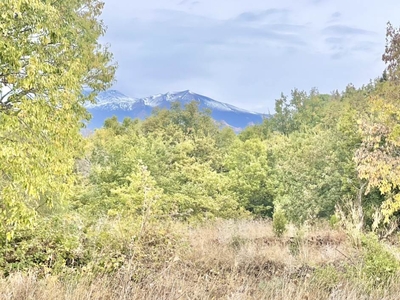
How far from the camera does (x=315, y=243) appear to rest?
7707 millimetres

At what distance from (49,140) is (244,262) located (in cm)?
410

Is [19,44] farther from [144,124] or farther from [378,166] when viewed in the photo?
[144,124]

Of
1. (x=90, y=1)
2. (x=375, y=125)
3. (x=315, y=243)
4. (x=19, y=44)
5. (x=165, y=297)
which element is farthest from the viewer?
(x=90, y=1)

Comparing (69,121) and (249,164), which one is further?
(249,164)

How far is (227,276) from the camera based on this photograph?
3.73m

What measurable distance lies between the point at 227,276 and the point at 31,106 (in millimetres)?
4275

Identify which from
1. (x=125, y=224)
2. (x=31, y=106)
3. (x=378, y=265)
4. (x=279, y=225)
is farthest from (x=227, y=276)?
(x=279, y=225)

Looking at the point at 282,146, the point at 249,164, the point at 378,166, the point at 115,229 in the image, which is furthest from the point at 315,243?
the point at 282,146

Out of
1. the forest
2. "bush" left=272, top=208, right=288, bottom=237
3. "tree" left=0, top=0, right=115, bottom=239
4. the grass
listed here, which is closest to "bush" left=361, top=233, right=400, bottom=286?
the forest

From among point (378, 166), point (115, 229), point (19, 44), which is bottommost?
point (115, 229)

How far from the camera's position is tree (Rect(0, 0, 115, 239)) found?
211 inches

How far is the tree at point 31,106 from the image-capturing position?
5371 mm

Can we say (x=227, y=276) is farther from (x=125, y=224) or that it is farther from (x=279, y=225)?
(x=279, y=225)

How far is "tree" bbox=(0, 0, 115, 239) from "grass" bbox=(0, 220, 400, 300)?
6.47 ft
